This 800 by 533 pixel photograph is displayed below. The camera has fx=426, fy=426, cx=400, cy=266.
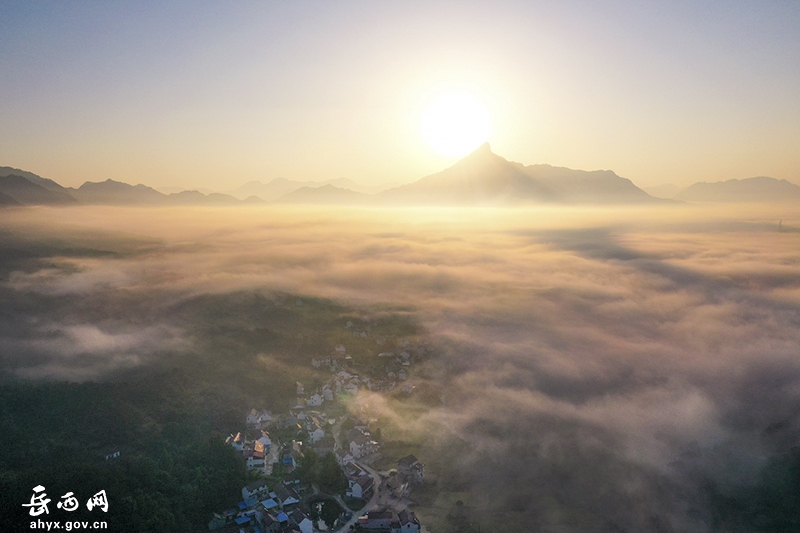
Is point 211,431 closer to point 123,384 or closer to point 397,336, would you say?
point 123,384

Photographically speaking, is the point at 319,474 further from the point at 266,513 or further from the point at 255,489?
the point at 266,513

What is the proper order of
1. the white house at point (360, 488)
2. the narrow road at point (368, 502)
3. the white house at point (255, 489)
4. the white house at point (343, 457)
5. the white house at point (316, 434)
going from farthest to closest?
the white house at point (316, 434), the white house at point (343, 457), the white house at point (360, 488), the white house at point (255, 489), the narrow road at point (368, 502)

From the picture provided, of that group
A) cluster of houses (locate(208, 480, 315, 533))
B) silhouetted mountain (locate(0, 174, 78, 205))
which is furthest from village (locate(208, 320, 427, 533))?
silhouetted mountain (locate(0, 174, 78, 205))

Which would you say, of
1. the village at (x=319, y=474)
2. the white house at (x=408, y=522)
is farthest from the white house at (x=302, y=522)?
the white house at (x=408, y=522)

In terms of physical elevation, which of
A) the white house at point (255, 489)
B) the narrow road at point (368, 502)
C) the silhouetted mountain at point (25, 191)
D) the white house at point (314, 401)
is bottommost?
the narrow road at point (368, 502)

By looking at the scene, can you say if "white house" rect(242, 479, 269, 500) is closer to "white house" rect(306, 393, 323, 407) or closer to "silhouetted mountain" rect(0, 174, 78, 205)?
"white house" rect(306, 393, 323, 407)

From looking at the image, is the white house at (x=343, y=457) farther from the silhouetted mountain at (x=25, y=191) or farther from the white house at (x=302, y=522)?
the silhouetted mountain at (x=25, y=191)

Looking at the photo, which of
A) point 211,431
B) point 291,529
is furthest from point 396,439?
point 211,431

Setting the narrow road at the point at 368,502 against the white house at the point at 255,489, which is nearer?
the narrow road at the point at 368,502

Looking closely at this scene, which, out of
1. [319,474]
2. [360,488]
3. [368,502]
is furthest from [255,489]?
[368,502]
